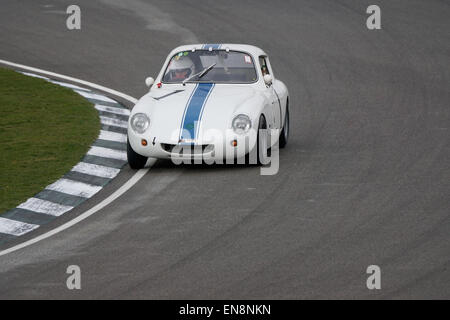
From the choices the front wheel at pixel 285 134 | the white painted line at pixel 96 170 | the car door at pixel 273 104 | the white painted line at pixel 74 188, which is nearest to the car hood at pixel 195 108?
the car door at pixel 273 104

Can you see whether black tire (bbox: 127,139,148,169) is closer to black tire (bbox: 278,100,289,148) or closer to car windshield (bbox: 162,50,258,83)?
car windshield (bbox: 162,50,258,83)

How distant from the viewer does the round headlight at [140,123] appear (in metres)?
12.2

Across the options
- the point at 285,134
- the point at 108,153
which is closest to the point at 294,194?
the point at 285,134

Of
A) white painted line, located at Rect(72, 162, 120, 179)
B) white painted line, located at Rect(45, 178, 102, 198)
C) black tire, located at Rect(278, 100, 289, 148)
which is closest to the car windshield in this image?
black tire, located at Rect(278, 100, 289, 148)

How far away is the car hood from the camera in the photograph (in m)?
12.0

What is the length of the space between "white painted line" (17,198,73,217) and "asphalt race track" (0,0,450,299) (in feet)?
0.81

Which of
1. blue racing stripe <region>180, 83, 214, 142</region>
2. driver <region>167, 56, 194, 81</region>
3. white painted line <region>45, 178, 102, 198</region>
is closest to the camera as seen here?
white painted line <region>45, 178, 102, 198</region>

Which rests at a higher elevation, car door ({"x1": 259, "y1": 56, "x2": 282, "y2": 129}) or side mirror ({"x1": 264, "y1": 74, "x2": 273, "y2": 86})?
side mirror ({"x1": 264, "y1": 74, "x2": 273, "y2": 86})

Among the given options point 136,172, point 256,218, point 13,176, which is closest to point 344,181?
point 256,218

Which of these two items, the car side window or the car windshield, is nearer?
the car windshield

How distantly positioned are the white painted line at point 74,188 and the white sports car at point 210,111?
2.71ft

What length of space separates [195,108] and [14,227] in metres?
2.95

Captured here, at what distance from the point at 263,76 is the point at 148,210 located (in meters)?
3.66

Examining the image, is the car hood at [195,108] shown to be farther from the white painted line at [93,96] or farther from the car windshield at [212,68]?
the white painted line at [93,96]
